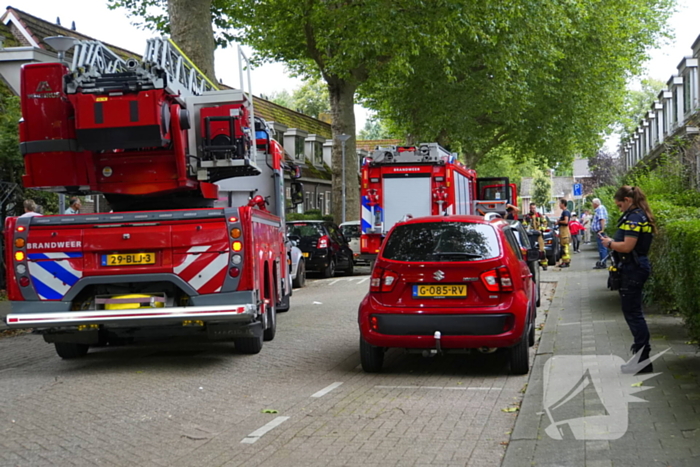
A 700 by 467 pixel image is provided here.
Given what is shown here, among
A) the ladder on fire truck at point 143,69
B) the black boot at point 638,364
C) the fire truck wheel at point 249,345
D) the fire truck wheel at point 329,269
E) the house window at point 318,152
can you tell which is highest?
the house window at point 318,152

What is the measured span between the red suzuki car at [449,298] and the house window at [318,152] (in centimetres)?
4586

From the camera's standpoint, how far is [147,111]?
952cm

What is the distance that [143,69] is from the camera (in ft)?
31.7

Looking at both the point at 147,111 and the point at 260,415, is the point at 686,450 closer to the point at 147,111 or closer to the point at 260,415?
the point at 260,415

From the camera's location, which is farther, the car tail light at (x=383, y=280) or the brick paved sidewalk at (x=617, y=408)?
the car tail light at (x=383, y=280)

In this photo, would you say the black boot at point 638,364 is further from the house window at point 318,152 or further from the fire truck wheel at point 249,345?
the house window at point 318,152

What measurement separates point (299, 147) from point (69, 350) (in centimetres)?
4235

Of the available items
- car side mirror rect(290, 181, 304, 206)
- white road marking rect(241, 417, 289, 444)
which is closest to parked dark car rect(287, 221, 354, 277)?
car side mirror rect(290, 181, 304, 206)

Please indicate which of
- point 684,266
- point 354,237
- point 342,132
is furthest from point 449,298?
point 342,132

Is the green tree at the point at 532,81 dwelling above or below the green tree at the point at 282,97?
below

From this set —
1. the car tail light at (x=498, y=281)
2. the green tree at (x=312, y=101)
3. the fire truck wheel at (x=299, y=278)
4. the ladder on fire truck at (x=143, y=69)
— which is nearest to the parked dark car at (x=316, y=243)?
the fire truck wheel at (x=299, y=278)

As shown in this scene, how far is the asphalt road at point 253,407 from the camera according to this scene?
20.0 feet

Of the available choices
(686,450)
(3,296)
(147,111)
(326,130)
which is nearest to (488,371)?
(686,450)

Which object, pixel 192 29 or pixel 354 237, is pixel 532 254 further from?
pixel 354 237
